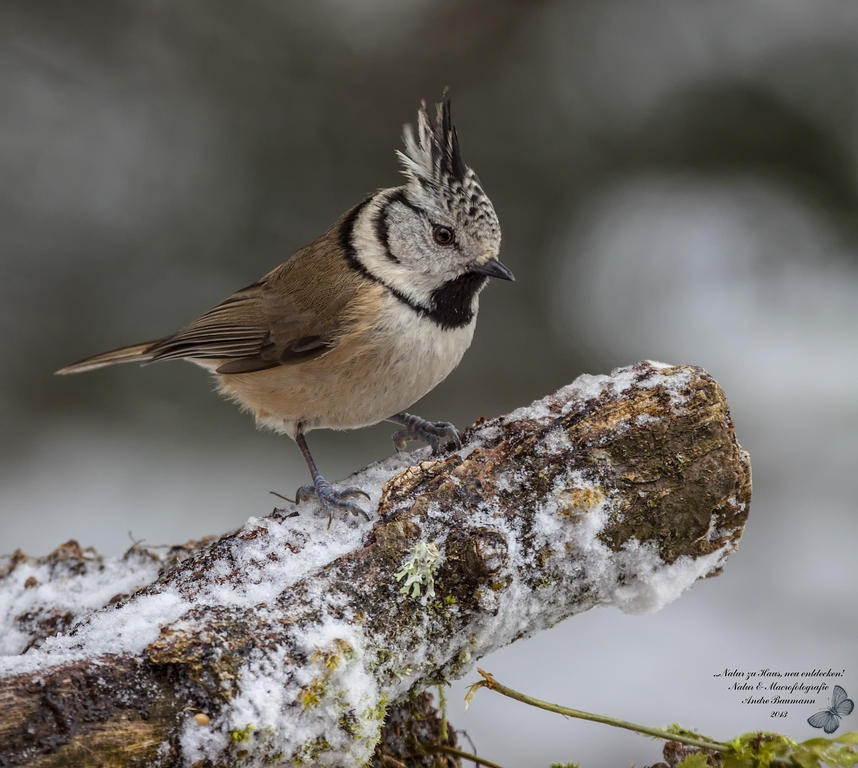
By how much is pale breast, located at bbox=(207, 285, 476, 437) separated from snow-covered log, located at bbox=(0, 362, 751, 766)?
0.62 m

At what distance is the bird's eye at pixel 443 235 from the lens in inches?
121

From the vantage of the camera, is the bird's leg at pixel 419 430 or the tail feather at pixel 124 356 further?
the tail feather at pixel 124 356

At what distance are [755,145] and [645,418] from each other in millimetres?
4160

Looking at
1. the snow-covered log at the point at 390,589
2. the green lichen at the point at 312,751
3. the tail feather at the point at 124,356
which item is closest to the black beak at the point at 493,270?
the snow-covered log at the point at 390,589

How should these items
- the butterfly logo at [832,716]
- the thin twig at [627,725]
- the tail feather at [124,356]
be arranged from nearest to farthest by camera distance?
the thin twig at [627,725], the butterfly logo at [832,716], the tail feather at [124,356]

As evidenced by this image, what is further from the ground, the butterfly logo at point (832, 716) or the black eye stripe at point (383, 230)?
the black eye stripe at point (383, 230)

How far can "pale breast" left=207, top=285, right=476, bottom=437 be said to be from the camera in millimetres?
2898

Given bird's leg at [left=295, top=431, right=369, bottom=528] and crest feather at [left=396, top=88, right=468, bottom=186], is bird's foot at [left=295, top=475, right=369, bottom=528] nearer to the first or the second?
bird's leg at [left=295, top=431, right=369, bottom=528]

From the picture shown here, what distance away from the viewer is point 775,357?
5473 mm

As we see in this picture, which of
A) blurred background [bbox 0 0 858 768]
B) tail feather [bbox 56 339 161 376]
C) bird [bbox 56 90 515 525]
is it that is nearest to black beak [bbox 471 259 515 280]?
bird [bbox 56 90 515 525]

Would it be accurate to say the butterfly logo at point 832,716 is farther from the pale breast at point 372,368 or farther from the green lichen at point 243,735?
the pale breast at point 372,368

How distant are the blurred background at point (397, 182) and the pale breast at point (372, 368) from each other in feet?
6.79

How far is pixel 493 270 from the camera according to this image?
3.01 metres

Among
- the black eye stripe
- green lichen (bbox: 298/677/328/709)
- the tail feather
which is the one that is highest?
the black eye stripe
